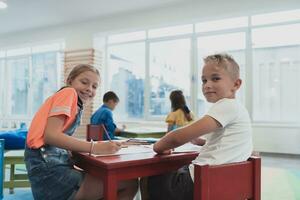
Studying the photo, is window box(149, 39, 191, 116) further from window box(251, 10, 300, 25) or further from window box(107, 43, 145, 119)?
window box(251, 10, 300, 25)

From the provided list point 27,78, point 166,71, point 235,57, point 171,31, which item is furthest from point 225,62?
point 27,78

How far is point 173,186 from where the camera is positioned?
3.92ft

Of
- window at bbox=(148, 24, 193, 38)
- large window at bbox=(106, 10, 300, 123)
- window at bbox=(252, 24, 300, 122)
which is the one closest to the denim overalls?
large window at bbox=(106, 10, 300, 123)

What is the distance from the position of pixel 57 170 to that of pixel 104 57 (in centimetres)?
579

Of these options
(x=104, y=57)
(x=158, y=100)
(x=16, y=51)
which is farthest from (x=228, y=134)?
(x=16, y=51)

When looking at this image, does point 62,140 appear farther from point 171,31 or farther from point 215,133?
point 171,31

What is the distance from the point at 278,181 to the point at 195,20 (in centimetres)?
319

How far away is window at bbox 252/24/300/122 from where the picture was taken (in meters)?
5.06

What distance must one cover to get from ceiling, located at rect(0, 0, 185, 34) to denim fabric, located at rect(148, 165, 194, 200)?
452 centimetres

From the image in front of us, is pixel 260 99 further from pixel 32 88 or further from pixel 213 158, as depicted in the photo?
pixel 32 88

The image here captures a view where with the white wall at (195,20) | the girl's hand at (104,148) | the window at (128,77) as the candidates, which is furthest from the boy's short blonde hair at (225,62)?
the window at (128,77)

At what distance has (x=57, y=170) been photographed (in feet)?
3.98

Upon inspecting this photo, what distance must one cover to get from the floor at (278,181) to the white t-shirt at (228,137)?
0.87 meters

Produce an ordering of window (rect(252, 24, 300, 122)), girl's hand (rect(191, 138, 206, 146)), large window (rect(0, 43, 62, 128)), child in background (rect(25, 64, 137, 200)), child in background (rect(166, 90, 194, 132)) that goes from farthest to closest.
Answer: large window (rect(0, 43, 62, 128)) < window (rect(252, 24, 300, 122)) < child in background (rect(166, 90, 194, 132)) < girl's hand (rect(191, 138, 206, 146)) < child in background (rect(25, 64, 137, 200))
